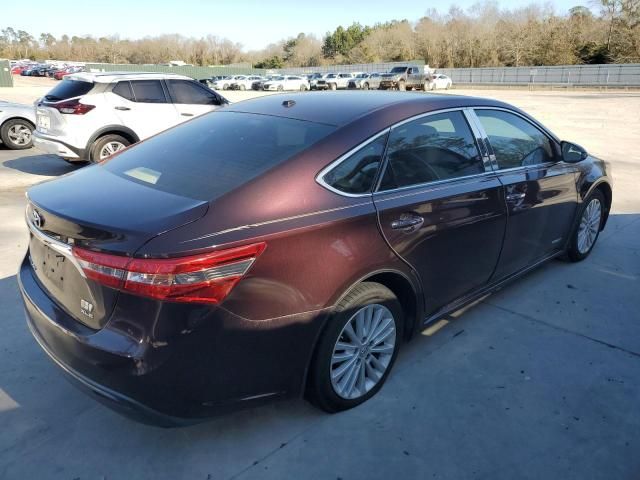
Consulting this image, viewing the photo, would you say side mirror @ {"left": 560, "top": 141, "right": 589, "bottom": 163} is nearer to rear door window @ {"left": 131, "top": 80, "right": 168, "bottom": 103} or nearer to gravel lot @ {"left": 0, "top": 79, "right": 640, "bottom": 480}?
gravel lot @ {"left": 0, "top": 79, "right": 640, "bottom": 480}

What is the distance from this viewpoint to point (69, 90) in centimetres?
841

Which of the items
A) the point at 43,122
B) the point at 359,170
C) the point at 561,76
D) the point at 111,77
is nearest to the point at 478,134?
the point at 359,170

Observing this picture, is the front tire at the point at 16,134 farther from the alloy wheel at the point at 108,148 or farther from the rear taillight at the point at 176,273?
the rear taillight at the point at 176,273

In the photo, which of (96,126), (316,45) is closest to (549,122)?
(96,126)

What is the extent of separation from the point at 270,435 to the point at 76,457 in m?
0.93

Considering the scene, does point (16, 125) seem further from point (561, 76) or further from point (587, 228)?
point (561, 76)

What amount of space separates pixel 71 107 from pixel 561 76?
162 feet

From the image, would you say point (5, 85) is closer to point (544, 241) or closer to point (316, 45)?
point (544, 241)

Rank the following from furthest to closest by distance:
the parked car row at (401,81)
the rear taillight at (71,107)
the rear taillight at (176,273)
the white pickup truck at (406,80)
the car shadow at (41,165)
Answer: the parked car row at (401,81), the white pickup truck at (406,80), the car shadow at (41,165), the rear taillight at (71,107), the rear taillight at (176,273)

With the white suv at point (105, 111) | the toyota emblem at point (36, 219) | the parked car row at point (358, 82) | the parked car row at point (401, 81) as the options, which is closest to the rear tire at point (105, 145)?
the white suv at point (105, 111)

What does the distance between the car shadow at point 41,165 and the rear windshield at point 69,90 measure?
130 cm

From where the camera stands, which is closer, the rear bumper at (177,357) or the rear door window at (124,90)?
the rear bumper at (177,357)

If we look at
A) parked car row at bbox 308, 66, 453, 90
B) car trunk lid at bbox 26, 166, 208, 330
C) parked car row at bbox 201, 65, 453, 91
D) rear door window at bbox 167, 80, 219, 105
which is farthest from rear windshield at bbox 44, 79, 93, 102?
parked car row at bbox 308, 66, 453, 90

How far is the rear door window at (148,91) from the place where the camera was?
8773 millimetres
